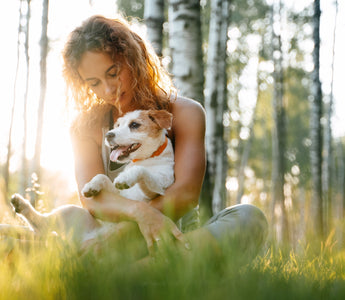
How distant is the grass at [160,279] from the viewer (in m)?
1.52

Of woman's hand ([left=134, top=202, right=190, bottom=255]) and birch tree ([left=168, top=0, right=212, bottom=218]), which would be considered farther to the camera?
birch tree ([left=168, top=0, right=212, bottom=218])

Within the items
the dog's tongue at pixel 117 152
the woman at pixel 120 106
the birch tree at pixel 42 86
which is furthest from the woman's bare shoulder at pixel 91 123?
the birch tree at pixel 42 86

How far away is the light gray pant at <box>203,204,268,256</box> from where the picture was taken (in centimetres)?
249

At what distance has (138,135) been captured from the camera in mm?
2725

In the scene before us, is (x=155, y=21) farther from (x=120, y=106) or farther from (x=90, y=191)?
(x=90, y=191)

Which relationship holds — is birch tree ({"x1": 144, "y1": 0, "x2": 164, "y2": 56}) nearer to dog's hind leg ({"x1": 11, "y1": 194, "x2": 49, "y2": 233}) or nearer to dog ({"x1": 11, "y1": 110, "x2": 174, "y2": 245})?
dog ({"x1": 11, "y1": 110, "x2": 174, "y2": 245})

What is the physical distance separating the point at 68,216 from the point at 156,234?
75 centimetres

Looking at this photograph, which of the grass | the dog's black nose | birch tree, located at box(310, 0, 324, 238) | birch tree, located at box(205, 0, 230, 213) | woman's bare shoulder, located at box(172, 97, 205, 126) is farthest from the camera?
birch tree, located at box(310, 0, 324, 238)

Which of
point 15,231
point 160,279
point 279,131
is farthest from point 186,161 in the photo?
point 279,131

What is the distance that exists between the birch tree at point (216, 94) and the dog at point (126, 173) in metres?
4.39

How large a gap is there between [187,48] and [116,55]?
8.46 feet

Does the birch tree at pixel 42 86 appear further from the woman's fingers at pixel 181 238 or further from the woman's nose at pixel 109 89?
the woman's fingers at pixel 181 238

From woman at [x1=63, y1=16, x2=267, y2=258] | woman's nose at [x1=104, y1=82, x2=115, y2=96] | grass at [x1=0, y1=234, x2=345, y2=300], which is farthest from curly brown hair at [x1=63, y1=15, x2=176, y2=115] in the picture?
grass at [x1=0, y1=234, x2=345, y2=300]

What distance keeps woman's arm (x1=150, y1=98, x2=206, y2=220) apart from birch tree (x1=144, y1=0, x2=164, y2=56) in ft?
10.9
